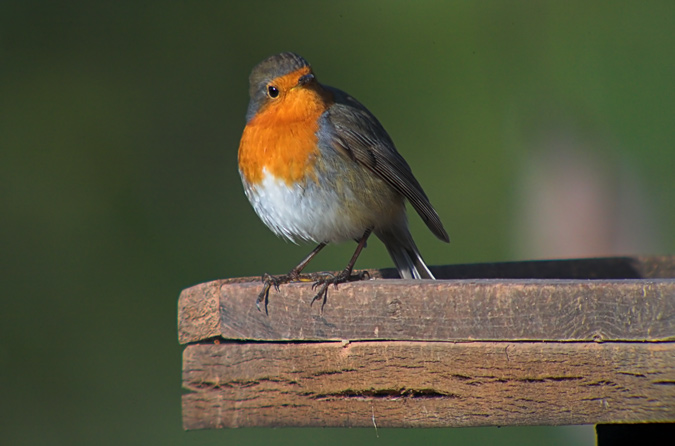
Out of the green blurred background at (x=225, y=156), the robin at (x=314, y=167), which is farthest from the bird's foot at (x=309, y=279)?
the green blurred background at (x=225, y=156)

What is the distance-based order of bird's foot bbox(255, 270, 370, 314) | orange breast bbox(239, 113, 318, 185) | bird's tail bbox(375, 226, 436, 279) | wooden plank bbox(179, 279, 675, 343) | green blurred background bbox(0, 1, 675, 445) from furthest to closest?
green blurred background bbox(0, 1, 675, 445), bird's tail bbox(375, 226, 436, 279), orange breast bbox(239, 113, 318, 185), bird's foot bbox(255, 270, 370, 314), wooden plank bbox(179, 279, 675, 343)

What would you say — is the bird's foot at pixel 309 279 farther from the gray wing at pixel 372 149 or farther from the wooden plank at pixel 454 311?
the gray wing at pixel 372 149

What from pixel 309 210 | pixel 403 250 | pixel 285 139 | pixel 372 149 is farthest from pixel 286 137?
pixel 403 250

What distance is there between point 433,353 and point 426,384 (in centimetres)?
10

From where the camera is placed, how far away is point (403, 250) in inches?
156

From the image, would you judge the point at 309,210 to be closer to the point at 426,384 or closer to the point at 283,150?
the point at 283,150

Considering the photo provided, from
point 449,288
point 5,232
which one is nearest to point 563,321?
point 449,288

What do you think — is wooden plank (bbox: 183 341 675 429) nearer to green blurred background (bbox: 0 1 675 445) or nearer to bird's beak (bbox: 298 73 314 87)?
bird's beak (bbox: 298 73 314 87)

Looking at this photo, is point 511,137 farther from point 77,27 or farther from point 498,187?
point 77,27

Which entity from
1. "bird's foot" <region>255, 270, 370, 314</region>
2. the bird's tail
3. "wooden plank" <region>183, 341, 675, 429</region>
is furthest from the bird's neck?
"wooden plank" <region>183, 341, 675, 429</region>

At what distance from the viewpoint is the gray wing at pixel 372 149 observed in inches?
145

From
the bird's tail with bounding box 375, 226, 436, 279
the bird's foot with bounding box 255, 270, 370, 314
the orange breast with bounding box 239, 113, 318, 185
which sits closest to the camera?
the bird's foot with bounding box 255, 270, 370, 314

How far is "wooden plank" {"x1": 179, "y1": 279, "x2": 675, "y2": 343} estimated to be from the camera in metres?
2.27

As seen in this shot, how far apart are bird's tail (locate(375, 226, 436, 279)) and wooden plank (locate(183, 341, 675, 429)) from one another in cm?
125
